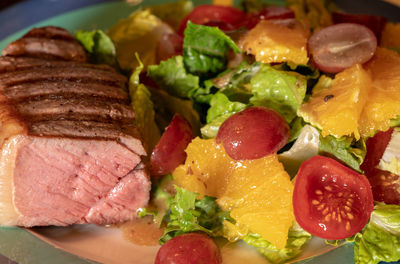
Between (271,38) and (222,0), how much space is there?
198cm

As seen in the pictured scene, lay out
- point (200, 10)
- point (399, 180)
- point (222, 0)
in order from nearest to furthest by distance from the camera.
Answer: point (399, 180)
point (200, 10)
point (222, 0)

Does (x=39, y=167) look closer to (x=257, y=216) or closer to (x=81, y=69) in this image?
(x=81, y=69)

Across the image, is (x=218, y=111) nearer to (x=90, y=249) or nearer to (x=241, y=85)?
(x=241, y=85)

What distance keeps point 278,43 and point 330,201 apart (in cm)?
112

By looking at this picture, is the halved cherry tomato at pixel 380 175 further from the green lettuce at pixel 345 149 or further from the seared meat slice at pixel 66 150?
the seared meat slice at pixel 66 150

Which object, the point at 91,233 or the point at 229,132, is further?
the point at 91,233

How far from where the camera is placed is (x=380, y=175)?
109 inches

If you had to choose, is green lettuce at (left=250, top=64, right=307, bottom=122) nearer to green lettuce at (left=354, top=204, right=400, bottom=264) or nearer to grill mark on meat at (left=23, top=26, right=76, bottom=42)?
green lettuce at (left=354, top=204, right=400, bottom=264)

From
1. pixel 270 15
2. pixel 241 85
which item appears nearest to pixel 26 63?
pixel 241 85

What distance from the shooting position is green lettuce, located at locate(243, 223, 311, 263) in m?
2.58

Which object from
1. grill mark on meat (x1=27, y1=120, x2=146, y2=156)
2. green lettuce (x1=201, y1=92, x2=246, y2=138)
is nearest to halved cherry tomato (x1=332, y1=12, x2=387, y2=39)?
green lettuce (x1=201, y1=92, x2=246, y2=138)

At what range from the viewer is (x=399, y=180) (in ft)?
8.94

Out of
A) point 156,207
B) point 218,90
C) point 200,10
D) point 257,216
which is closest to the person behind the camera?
point 257,216

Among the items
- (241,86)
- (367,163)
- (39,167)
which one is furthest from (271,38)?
(39,167)
